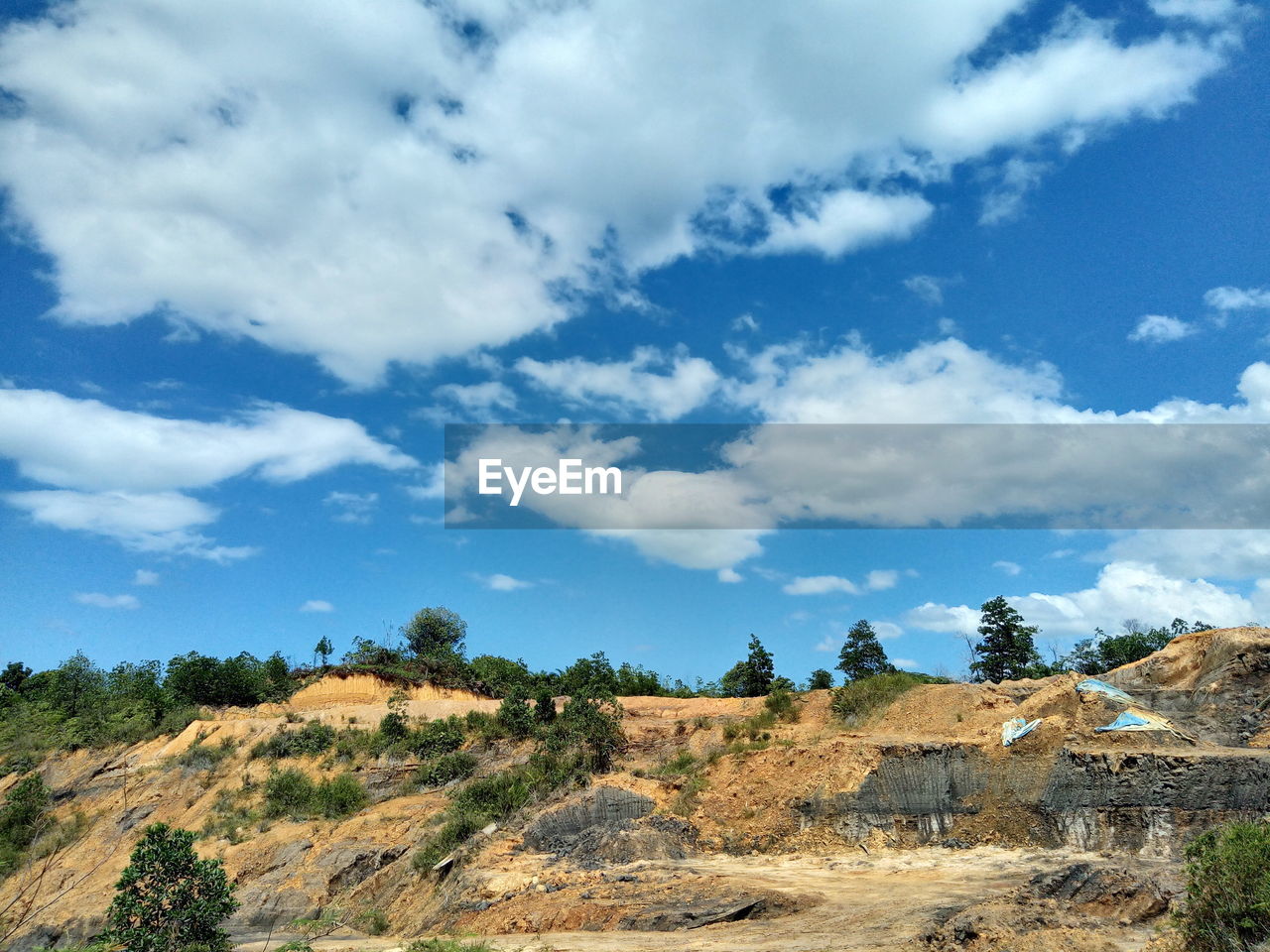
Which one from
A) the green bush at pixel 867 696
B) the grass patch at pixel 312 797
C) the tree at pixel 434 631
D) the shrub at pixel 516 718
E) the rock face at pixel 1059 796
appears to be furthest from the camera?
the tree at pixel 434 631

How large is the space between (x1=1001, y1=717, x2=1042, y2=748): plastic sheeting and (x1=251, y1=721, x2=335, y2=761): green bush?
2819 centimetres

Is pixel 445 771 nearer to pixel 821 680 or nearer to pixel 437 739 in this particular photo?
pixel 437 739

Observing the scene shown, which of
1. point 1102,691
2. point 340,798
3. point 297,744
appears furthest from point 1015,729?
point 297,744

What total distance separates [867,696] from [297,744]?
25208 mm

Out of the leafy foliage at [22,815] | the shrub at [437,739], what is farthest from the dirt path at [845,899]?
the leafy foliage at [22,815]

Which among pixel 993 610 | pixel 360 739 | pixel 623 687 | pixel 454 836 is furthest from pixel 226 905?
pixel 993 610

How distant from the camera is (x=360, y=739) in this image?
36.5 metres

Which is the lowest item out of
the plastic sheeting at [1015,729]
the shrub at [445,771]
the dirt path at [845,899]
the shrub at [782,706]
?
the dirt path at [845,899]

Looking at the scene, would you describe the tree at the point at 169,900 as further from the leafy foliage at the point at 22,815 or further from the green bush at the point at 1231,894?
the leafy foliage at the point at 22,815

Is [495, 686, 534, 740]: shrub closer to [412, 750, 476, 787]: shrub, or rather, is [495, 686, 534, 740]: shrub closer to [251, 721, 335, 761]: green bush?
[412, 750, 476, 787]: shrub

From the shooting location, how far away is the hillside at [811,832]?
14.6 m

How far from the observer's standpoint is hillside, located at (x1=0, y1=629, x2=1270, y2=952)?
14.6 m

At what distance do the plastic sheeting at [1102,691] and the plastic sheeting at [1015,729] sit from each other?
5.08 feet

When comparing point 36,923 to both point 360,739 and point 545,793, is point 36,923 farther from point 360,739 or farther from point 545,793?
point 545,793
